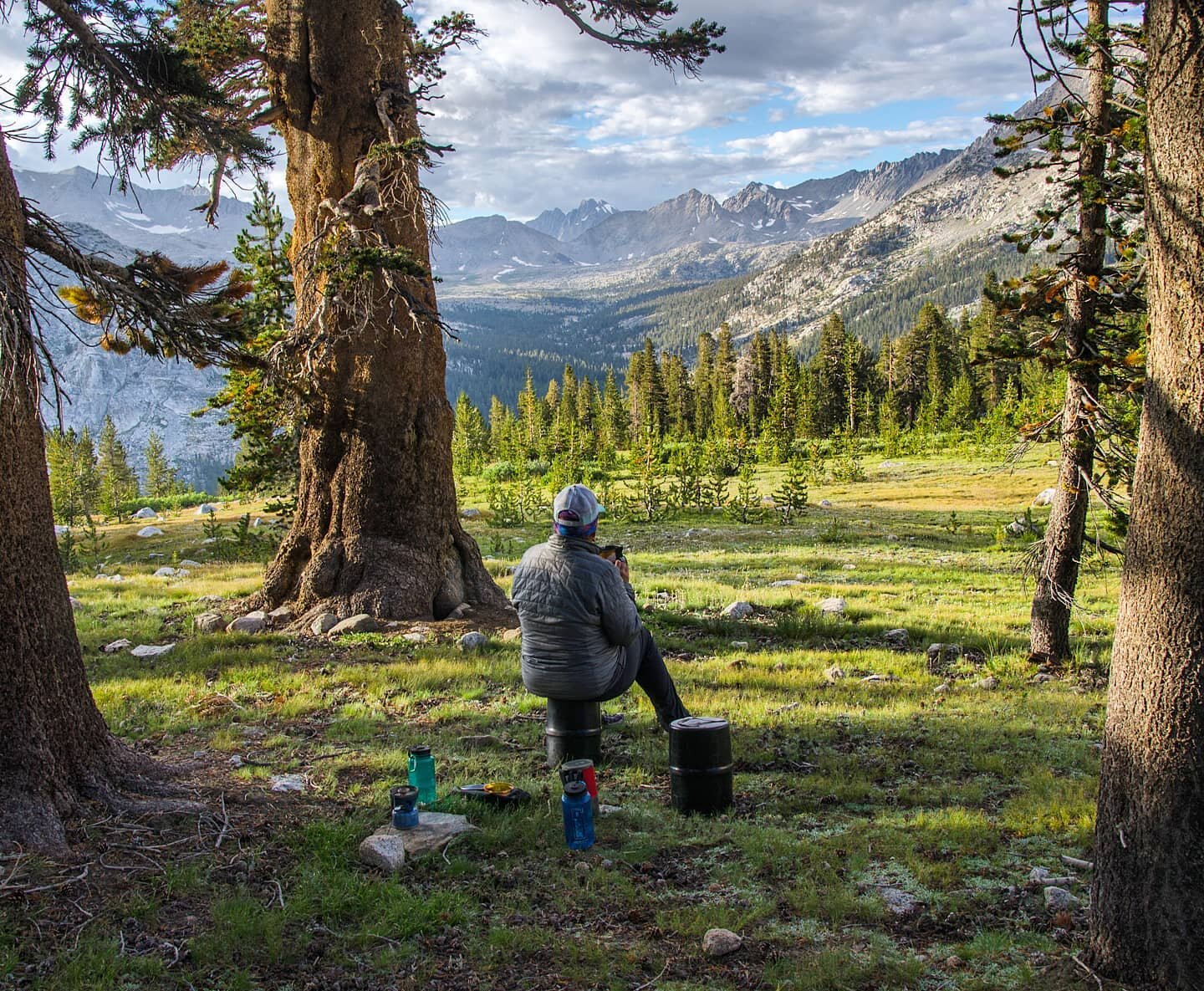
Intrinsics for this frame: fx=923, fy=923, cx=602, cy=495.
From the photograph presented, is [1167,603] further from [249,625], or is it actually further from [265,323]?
[265,323]

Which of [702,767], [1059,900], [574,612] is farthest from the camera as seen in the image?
[574,612]

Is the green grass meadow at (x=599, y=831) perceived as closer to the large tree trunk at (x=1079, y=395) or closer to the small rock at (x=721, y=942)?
the small rock at (x=721, y=942)

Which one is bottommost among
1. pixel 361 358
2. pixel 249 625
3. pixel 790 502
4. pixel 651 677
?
pixel 249 625

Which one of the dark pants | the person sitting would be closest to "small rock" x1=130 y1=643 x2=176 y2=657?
the person sitting

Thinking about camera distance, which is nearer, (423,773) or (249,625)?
(423,773)

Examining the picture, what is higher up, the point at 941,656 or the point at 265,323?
the point at 265,323

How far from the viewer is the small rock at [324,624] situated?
34.7ft

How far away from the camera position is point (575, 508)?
6.46 m

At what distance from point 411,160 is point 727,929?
8.63 metres

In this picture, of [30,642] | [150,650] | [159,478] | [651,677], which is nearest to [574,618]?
[651,677]

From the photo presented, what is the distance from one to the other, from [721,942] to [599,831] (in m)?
1.53

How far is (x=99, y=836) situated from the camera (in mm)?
4891

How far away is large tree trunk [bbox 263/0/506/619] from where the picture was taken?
10.8 metres

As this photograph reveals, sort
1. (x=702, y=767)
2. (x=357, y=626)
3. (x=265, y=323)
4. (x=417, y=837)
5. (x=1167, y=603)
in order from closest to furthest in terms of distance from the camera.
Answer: (x=1167, y=603) → (x=417, y=837) → (x=702, y=767) → (x=357, y=626) → (x=265, y=323)
